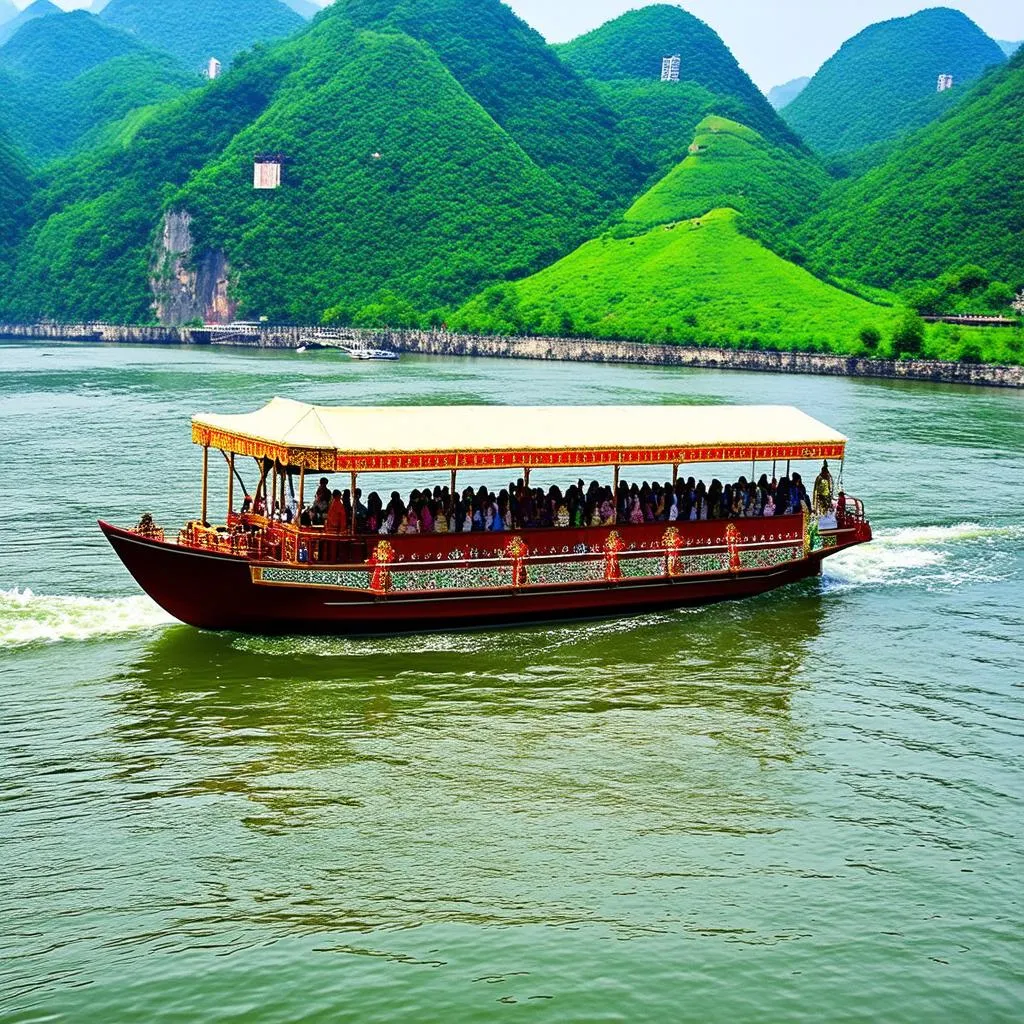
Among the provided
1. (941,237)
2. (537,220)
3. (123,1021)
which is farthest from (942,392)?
(537,220)

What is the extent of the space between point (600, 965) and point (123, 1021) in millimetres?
3872

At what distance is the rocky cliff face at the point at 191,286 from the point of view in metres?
160

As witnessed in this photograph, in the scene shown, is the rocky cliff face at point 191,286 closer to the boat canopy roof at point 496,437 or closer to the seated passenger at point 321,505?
the boat canopy roof at point 496,437

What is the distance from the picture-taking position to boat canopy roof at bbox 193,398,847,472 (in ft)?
66.1

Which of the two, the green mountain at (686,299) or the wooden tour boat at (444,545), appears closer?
the wooden tour boat at (444,545)

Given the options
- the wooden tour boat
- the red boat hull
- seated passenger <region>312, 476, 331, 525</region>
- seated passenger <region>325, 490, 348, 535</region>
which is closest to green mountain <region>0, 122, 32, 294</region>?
the wooden tour boat

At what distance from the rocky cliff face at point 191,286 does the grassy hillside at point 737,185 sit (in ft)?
150

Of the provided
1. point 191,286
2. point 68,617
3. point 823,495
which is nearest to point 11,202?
point 191,286

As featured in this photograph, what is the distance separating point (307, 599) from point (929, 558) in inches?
583

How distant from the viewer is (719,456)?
23.0 metres

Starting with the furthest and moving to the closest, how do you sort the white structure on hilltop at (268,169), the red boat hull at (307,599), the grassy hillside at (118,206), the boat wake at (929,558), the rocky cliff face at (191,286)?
the white structure on hilltop at (268,169), the grassy hillside at (118,206), the rocky cliff face at (191,286), the boat wake at (929,558), the red boat hull at (307,599)

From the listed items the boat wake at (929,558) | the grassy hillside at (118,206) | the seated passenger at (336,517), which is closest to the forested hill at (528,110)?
the grassy hillside at (118,206)

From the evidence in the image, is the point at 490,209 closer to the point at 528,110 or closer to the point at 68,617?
the point at 528,110

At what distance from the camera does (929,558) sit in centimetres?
2959
